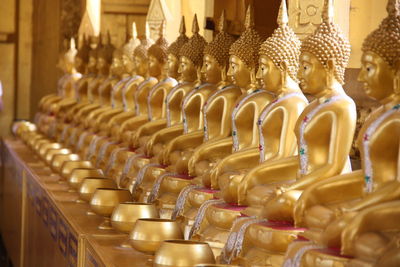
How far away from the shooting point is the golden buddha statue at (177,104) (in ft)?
13.1

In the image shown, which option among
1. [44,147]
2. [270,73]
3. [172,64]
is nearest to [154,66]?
[172,64]

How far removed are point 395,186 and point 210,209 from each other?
3.15 feet

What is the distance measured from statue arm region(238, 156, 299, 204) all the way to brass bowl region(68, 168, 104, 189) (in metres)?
1.43

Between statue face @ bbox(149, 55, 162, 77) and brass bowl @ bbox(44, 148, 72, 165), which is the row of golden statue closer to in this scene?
statue face @ bbox(149, 55, 162, 77)

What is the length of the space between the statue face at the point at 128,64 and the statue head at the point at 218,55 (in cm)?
167

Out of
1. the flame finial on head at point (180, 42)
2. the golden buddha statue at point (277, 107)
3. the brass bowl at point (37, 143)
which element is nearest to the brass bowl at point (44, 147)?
the brass bowl at point (37, 143)

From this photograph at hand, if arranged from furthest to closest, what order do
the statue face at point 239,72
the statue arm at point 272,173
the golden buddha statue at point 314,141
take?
the statue face at point 239,72 → the statue arm at point 272,173 → the golden buddha statue at point 314,141

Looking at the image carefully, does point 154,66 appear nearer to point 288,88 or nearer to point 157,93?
point 157,93

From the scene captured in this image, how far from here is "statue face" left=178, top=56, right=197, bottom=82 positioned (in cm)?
404

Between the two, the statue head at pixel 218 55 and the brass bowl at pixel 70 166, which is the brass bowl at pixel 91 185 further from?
the brass bowl at pixel 70 166

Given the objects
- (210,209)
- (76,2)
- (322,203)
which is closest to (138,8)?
(76,2)

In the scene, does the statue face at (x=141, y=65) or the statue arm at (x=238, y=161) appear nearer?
the statue arm at (x=238, y=161)

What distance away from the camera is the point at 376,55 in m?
2.27

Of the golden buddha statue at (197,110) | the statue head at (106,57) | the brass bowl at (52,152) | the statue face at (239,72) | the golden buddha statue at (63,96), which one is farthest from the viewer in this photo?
the golden buddha statue at (63,96)
